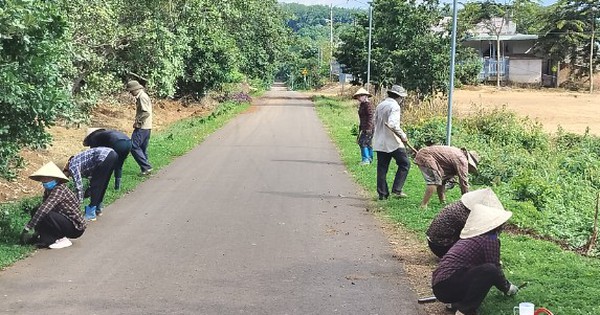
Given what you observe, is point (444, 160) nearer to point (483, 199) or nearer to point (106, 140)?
point (483, 199)

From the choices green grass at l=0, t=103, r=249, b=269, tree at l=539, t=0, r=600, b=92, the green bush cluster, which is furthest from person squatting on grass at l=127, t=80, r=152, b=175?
tree at l=539, t=0, r=600, b=92

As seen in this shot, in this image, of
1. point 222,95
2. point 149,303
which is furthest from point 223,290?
point 222,95

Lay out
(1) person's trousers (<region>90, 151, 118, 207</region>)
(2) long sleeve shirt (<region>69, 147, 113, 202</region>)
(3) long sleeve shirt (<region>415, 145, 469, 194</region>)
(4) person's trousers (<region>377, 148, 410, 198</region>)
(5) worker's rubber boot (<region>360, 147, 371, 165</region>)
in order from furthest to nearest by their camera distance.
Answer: (5) worker's rubber boot (<region>360, 147, 371, 165</region>) < (4) person's trousers (<region>377, 148, 410, 198</region>) < (3) long sleeve shirt (<region>415, 145, 469, 194</region>) < (1) person's trousers (<region>90, 151, 118, 207</region>) < (2) long sleeve shirt (<region>69, 147, 113, 202</region>)

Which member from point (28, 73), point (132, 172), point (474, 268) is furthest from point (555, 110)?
point (474, 268)

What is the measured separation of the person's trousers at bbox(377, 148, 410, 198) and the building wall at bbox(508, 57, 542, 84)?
61.5m

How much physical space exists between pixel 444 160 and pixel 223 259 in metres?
3.78

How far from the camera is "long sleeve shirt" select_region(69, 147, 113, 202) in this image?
8.63 metres

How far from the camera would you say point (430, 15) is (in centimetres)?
2969

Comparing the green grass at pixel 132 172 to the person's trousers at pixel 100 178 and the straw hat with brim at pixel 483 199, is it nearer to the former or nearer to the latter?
the person's trousers at pixel 100 178

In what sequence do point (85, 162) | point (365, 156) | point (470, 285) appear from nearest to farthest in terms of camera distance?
point (470, 285) → point (85, 162) → point (365, 156)

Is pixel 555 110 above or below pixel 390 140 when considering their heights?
below

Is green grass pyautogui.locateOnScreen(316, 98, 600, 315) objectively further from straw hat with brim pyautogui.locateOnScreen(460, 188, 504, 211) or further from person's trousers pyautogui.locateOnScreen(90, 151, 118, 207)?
person's trousers pyautogui.locateOnScreen(90, 151, 118, 207)

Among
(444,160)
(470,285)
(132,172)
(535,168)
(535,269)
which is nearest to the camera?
(470,285)

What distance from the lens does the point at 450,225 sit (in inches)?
263
